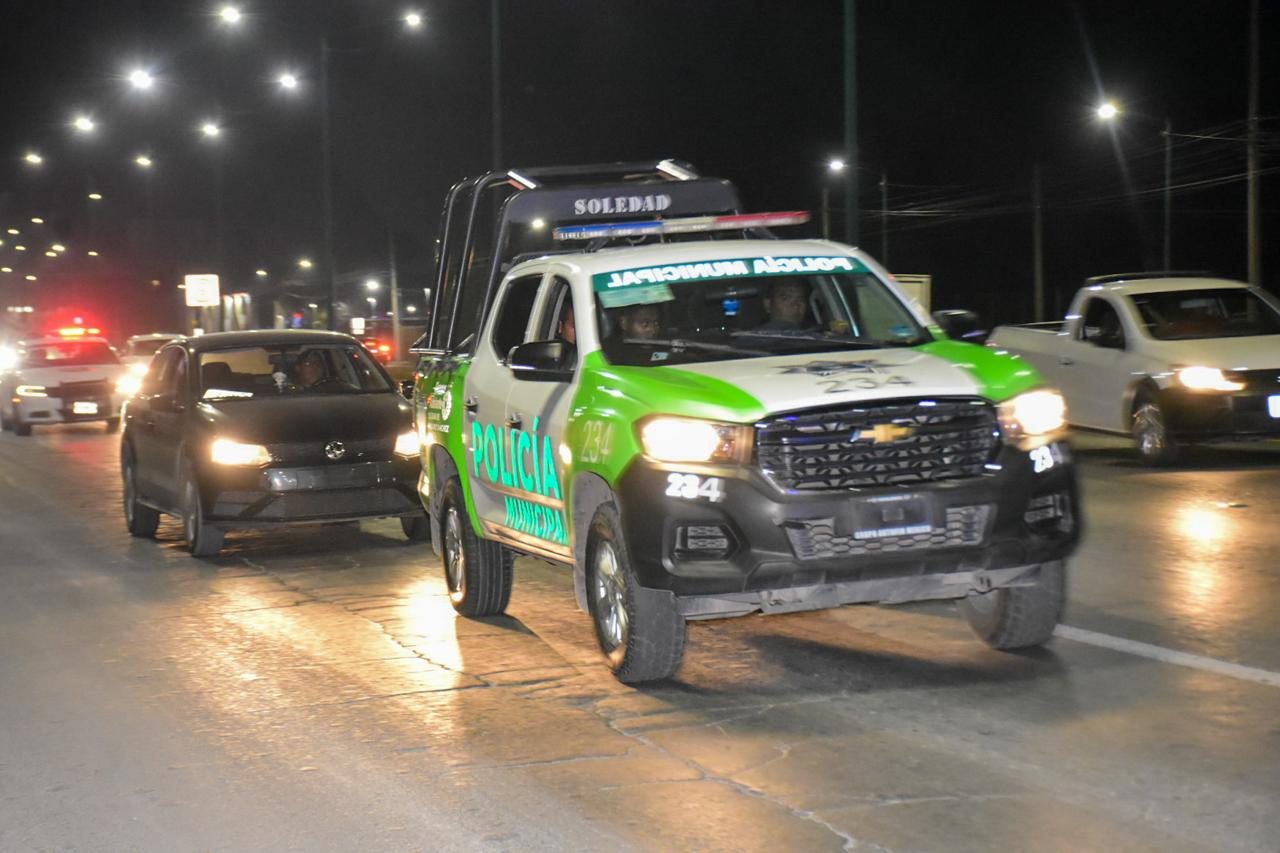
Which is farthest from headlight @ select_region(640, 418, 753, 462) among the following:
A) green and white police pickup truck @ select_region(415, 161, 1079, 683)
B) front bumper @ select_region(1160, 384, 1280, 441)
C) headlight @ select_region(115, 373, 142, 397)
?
headlight @ select_region(115, 373, 142, 397)

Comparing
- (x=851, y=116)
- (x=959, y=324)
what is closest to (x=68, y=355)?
(x=851, y=116)

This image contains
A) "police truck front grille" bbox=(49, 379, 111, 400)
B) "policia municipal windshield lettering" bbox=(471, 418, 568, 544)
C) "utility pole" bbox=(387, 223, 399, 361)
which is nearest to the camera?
"policia municipal windshield lettering" bbox=(471, 418, 568, 544)

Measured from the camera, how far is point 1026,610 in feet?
26.4

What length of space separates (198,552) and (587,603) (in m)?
5.78

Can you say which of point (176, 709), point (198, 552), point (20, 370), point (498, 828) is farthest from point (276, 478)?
point (20, 370)

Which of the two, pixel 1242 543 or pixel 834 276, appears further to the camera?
pixel 1242 543

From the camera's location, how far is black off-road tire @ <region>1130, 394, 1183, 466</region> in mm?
16812

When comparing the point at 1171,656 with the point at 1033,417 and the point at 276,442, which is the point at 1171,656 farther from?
the point at 276,442

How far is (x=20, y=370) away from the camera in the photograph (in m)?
30.0

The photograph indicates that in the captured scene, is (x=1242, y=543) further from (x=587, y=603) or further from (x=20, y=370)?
(x=20, y=370)

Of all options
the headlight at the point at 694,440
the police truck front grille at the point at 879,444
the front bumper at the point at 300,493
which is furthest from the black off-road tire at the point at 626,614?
the front bumper at the point at 300,493

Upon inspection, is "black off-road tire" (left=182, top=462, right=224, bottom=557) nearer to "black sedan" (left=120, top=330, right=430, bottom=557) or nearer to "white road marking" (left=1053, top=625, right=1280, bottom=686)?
"black sedan" (left=120, top=330, right=430, bottom=557)

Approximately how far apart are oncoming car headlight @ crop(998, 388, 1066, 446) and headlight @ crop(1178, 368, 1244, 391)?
9.35m

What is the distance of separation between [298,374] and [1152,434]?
7894 mm
